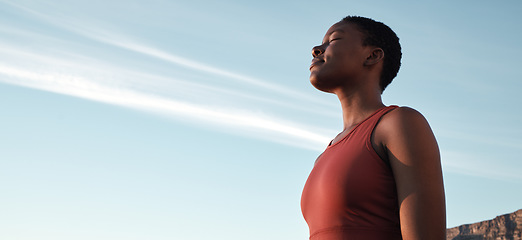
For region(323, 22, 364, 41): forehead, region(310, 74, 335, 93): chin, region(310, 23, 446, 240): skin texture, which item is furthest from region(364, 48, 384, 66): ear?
region(310, 74, 335, 93): chin

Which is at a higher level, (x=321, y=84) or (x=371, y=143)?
(x=321, y=84)

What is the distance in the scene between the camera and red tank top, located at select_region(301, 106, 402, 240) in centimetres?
324

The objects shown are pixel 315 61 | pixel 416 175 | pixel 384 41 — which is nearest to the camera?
pixel 416 175

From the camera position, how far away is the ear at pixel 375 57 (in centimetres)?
401

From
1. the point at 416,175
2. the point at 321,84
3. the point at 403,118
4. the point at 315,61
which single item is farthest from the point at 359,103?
the point at 416,175

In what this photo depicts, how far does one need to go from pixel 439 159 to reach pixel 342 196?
61 centimetres

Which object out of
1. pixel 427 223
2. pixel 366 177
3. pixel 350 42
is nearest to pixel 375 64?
pixel 350 42

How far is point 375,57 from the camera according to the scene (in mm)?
4055

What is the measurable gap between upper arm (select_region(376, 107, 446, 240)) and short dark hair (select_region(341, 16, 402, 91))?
0.90 m

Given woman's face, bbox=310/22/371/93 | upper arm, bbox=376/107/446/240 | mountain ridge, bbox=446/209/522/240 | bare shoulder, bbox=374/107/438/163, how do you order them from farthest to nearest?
mountain ridge, bbox=446/209/522/240 → woman's face, bbox=310/22/371/93 → bare shoulder, bbox=374/107/438/163 → upper arm, bbox=376/107/446/240

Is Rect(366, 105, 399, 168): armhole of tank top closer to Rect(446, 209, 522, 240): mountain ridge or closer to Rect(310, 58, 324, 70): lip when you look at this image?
Rect(310, 58, 324, 70): lip

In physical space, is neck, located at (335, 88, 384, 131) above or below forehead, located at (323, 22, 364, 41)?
below

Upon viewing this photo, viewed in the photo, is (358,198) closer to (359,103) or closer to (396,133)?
(396,133)

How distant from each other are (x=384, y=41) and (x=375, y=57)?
18 cm
